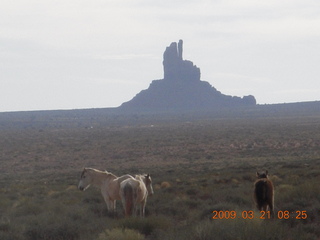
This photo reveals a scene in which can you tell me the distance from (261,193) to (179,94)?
157 m

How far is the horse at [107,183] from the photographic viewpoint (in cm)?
1198

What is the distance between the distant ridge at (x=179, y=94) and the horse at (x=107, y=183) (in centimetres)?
14748

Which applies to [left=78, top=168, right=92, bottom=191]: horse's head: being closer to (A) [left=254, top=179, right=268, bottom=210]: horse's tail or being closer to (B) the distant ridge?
(A) [left=254, top=179, right=268, bottom=210]: horse's tail

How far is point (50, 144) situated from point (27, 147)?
12.7ft

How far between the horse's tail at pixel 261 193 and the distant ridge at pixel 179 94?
150m

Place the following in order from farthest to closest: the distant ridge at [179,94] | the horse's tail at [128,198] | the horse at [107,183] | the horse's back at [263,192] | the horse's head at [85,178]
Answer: the distant ridge at [179,94] < the horse's head at [85,178] < the horse at [107,183] < the horse's tail at [128,198] < the horse's back at [263,192]

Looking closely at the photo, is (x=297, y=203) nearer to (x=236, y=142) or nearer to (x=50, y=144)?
(x=236, y=142)

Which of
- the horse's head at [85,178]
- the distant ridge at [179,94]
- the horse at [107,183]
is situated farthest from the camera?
the distant ridge at [179,94]

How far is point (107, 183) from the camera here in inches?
484

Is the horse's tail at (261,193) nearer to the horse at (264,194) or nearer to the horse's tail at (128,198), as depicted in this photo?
the horse at (264,194)

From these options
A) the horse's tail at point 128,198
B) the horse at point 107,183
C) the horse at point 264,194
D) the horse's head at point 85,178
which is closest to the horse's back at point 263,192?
the horse at point 264,194

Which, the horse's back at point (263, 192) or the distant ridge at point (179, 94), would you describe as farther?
the distant ridge at point (179, 94)

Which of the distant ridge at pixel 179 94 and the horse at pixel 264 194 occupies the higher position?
the distant ridge at pixel 179 94

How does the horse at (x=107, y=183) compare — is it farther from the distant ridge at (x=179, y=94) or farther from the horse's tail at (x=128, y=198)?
the distant ridge at (x=179, y=94)
